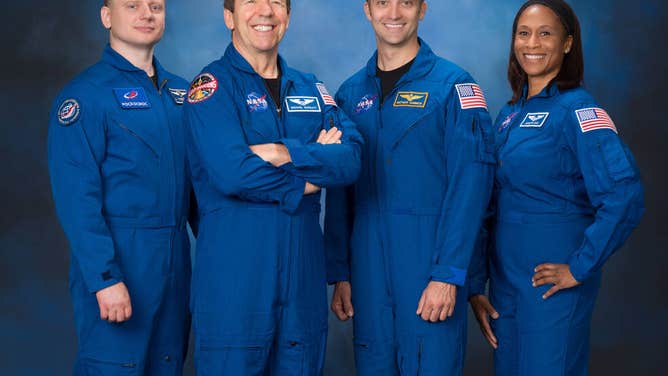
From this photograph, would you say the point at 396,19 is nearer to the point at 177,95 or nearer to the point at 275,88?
the point at 275,88

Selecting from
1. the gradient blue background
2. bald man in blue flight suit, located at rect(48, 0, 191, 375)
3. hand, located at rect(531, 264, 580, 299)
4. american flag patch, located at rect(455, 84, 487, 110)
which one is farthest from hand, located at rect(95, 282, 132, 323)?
the gradient blue background

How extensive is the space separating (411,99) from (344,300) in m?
0.97

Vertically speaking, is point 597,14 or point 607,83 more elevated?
point 597,14

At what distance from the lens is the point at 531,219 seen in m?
4.08

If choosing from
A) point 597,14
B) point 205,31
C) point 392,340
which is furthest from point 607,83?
point 392,340

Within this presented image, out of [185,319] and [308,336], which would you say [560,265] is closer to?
[308,336]

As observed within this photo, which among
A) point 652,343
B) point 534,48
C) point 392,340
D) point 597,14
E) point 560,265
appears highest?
point 597,14

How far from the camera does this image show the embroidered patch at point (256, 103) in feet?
12.4

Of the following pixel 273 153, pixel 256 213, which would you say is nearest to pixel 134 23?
pixel 273 153

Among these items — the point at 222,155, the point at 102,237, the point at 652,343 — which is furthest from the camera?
the point at 652,343

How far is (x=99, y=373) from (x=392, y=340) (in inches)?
51.0

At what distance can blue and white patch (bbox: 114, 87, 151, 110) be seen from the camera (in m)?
4.09

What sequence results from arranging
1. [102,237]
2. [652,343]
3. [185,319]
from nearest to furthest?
[102,237], [185,319], [652,343]

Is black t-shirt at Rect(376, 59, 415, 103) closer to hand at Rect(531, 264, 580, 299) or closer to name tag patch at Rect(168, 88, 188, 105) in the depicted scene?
name tag patch at Rect(168, 88, 188, 105)
